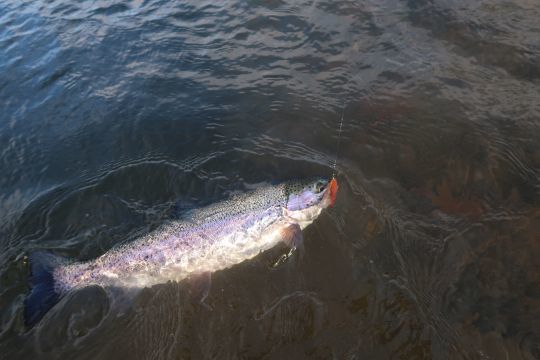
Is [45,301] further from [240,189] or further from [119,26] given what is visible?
[119,26]

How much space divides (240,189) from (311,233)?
1.45 m

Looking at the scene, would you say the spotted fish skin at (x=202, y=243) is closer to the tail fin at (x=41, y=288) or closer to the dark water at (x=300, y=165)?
the tail fin at (x=41, y=288)

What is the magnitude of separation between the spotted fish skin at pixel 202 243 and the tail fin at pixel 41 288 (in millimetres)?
11

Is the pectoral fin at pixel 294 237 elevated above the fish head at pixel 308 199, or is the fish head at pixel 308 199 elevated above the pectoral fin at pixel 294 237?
the fish head at pixel 308 199

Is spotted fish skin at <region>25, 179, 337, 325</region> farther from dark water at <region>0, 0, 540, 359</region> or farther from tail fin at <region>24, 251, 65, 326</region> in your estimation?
dark water at <region>0, 0, 540, 359</region>

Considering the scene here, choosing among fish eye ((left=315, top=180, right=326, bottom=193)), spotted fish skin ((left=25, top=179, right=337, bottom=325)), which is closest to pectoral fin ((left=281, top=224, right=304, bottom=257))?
spotted fish skin ((left=25, top=179, right=337, bottom=325))

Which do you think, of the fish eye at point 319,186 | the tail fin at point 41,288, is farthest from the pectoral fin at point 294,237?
the tail fin at point 41,288

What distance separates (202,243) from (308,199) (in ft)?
5.09

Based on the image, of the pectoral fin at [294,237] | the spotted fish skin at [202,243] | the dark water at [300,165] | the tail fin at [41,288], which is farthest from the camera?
the pectoral fin at [294,237]

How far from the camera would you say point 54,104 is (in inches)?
336

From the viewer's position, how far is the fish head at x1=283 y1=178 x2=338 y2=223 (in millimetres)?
5391

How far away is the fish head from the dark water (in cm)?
30

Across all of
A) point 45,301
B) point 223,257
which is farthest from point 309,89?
point 45,301

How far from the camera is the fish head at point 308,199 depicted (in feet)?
17.7
